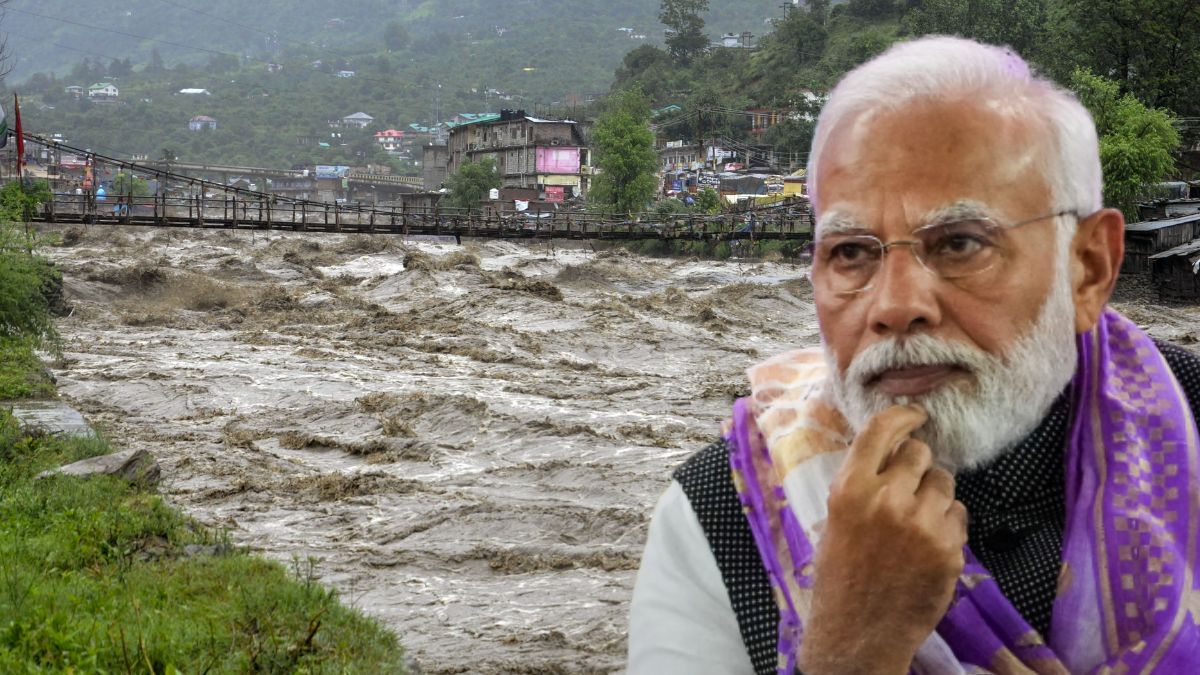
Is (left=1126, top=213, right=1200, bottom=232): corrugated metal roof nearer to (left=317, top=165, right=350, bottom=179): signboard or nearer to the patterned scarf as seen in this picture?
the patterned scarf

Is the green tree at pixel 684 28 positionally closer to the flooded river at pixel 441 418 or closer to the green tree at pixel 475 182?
the green tree at pixel 475 182

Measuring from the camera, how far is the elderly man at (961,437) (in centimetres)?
149

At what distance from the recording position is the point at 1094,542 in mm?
1536

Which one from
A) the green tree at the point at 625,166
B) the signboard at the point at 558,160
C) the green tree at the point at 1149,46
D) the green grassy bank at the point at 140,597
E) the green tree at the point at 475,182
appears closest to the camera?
the green grassy bank at the point at 140,597

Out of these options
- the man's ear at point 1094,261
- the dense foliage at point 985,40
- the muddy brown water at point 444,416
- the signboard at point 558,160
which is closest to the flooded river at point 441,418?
the muddy brown water at point 444,416

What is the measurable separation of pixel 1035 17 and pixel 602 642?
6495 cm

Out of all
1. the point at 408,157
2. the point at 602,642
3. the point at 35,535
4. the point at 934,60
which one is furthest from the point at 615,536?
the point at 408,157

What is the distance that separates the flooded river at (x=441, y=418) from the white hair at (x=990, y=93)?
5499mm

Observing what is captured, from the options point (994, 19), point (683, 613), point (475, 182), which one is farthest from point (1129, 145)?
point (475, 182)

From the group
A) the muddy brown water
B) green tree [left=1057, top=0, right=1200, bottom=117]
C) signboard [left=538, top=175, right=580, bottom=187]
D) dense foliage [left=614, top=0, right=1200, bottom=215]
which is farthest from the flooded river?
signboard [left=538, top=175, right=580, bottom=187]

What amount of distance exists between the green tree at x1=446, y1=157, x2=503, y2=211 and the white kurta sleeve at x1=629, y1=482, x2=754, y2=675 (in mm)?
71177

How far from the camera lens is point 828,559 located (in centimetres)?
144

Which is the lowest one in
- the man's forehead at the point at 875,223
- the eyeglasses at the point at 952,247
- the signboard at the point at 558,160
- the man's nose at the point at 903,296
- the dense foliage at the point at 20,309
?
the dense foliage at the point at 20,309

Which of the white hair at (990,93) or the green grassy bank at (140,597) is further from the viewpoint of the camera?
the green grassy bank at (140,597)
